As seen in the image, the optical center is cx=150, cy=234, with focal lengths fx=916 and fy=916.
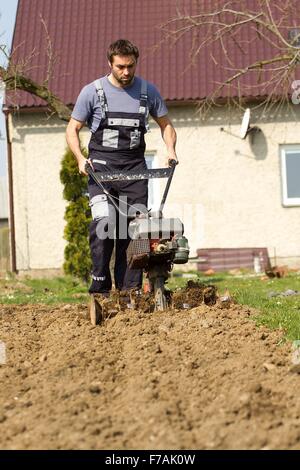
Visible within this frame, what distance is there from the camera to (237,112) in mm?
17859

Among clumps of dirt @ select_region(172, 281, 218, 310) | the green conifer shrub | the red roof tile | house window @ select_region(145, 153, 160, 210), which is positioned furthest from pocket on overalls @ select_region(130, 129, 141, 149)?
the red roof tile

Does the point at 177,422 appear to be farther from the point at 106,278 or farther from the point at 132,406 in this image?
the point at 106,278

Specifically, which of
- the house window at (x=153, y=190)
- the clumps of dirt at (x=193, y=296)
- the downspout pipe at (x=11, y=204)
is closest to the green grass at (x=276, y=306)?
the clumps of dirt at (x=193, y=296)

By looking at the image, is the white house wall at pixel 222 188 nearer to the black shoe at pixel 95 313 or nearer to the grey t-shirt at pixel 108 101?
the grey t-shirt at pixel 108 101

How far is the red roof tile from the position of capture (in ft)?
58.4

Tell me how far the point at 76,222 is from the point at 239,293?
6.11 meters

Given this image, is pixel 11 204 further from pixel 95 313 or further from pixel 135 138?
pixel 95 313

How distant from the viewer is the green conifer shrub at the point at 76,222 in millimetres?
14609

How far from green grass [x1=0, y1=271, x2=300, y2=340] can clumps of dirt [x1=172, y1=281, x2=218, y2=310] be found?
40cm

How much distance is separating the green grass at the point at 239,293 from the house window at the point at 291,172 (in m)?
2.60

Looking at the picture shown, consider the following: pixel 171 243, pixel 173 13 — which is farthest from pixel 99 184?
pixel 173 13

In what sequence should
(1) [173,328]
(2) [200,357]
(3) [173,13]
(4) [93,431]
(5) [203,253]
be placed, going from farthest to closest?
(3) [173,13], (5) [203,253], (1) [173,328], (2) [200,357], (4) [93,431]

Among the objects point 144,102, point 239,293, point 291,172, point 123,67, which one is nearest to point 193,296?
point 144,102

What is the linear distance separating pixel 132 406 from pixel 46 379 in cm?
83
